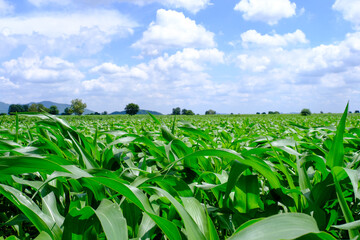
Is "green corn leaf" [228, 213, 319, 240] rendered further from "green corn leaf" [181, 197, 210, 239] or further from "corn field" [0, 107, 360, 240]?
"green corn leaf" [181, 197, 210, 239]

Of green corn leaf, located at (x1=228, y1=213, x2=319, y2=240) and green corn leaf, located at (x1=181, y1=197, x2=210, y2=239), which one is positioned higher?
green corn leaf, located at (x1=228, y1=213, x2=319, y2=240)

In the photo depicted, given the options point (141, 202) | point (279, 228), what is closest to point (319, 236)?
point (279, 228)

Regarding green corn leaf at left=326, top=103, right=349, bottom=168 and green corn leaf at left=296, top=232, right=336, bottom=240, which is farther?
green corn leaf at left=326, top=103, right=349, bottom=168

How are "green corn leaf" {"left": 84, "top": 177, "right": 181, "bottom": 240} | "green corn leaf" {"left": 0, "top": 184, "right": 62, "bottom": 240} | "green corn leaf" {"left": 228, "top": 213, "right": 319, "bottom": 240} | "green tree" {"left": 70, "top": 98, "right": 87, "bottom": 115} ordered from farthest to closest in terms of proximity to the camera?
1. "green tree" {"left": 70, "top": 98, "right": 87, "bottom": 115}
2. "green corn leaf" {"left": 0, "top": 184, "right": 62, "bottom": 240}
3. "green corn leaf" {"left": 84, "top": 177, "right": 181, "bottom": 240}
4. "green corn leaf" {"left": 228, "top": 213, "right": 319, "bottom": 240}

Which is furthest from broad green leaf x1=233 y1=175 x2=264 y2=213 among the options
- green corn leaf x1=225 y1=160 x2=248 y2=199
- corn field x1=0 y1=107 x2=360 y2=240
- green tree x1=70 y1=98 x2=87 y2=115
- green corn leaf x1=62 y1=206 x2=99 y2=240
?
green tree x1=70 y1=98 x2=87 y2=115

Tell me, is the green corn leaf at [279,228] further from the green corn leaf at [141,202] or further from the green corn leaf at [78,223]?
the green corn leaf at [78,223]

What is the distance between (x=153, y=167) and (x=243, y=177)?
2.19 ft

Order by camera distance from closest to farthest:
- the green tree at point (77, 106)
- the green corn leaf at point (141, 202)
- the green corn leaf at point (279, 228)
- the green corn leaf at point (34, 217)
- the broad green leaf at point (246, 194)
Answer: the green corn leaf at point (279, 228), the green corn leaf at point (141, 202), the green corn leaf at point (34, 217), the broad green leaf at point (246, 194), the green tree at point (77, 106)

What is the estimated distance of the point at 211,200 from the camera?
100 cm

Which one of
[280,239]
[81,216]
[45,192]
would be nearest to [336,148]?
[280,239]

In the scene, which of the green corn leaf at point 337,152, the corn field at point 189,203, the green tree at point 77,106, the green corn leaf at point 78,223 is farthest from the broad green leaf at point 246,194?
the green tree at point 77,106

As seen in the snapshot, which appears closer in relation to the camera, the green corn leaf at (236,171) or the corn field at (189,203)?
the corn field at (189,203)

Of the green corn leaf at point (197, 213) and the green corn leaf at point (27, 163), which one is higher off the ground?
the green corn leaf at point (27, 163)

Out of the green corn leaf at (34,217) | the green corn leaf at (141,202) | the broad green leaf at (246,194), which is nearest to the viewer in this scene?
the green corn leaf at (141,202)
